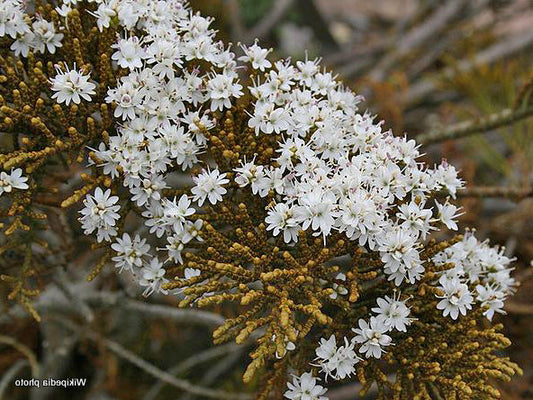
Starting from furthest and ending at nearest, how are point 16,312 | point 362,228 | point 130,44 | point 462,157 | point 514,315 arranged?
point 462,157 → point 514,315 → point 16,312 → point 130,44 → point 362,228

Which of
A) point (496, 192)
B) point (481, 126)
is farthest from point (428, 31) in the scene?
point (496, 192)

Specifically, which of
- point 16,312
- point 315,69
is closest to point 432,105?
point 315,69

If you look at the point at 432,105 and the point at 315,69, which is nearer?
the point at 315,69

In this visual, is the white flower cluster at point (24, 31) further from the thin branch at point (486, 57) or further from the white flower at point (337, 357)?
the thin branch at point (486, 57)

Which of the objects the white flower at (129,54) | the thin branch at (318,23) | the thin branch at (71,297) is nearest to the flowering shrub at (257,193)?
the white flower at (129,54)

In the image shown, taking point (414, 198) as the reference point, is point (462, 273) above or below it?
below

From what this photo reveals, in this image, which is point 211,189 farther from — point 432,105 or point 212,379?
point 432,105

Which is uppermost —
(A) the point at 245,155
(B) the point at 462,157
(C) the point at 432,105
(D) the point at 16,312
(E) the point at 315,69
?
(C) the point at 432,105

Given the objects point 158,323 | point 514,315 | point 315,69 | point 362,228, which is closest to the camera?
point 362,228
